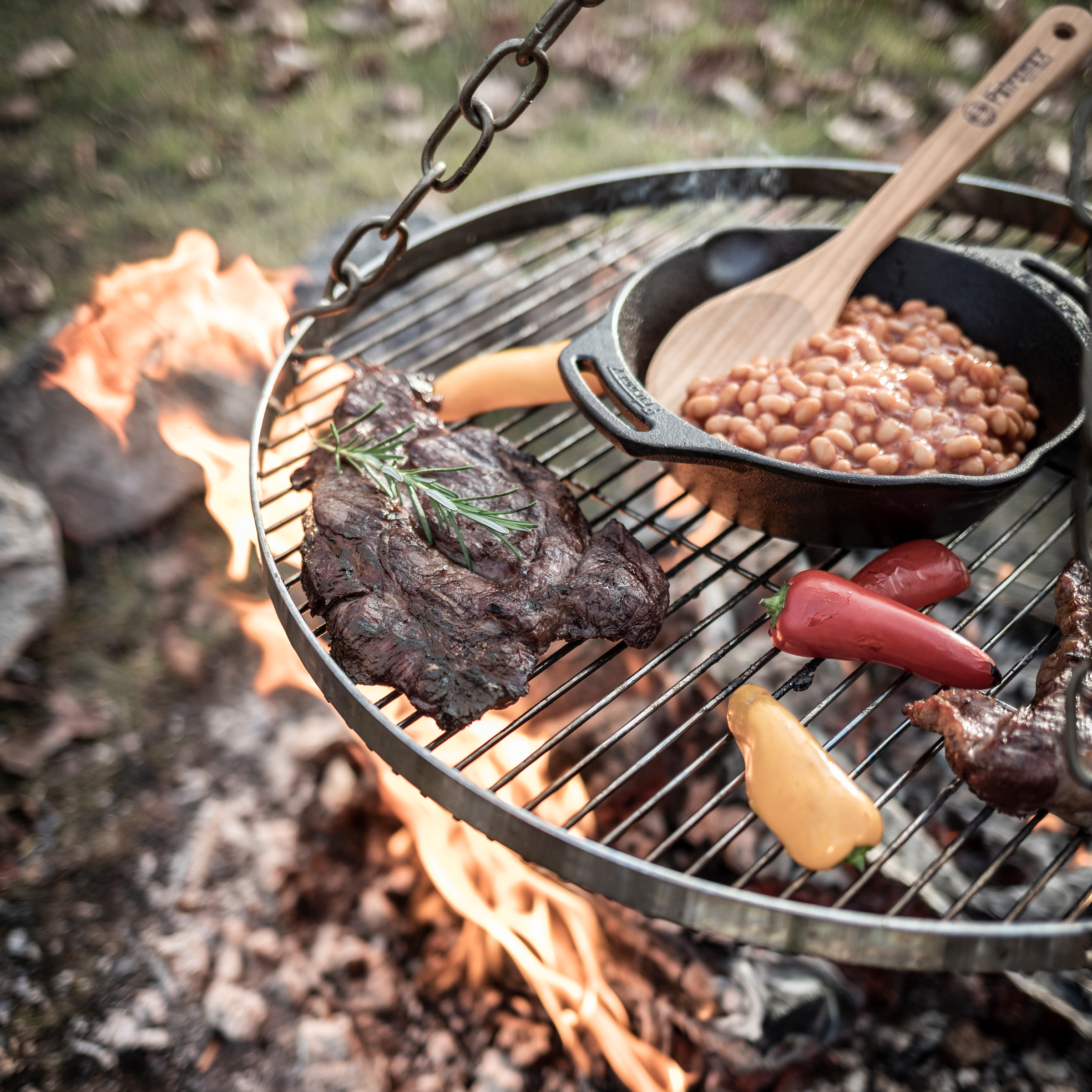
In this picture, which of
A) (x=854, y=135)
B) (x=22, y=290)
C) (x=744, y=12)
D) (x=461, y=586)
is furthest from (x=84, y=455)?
(x=744, y=12)

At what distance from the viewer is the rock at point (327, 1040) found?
2066mm

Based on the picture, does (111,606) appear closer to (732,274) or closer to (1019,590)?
(732,274)

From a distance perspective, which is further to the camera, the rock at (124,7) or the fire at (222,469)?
the rock at (124,7)

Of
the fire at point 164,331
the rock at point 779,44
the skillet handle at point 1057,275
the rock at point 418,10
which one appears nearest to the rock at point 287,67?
the rock at point 418,10

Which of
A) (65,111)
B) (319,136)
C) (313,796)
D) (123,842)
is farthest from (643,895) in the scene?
(65,111)

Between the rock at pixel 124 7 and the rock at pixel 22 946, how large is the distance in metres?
4.70

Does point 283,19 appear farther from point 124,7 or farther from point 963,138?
point 963,138

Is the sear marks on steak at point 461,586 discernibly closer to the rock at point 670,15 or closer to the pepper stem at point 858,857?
the pepper stem at point 858,857

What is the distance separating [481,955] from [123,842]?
1.04 meters

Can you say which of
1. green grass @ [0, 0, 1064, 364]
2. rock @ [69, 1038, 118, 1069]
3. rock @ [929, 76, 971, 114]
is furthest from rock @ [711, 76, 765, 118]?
rock @ [69, 1038, 118, 1069]

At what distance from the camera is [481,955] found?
224 centimetres

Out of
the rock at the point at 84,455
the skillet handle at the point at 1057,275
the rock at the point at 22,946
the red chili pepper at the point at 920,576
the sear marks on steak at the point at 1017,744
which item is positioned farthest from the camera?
the rock at the point at 84,455

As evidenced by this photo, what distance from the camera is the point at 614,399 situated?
1.73 metres

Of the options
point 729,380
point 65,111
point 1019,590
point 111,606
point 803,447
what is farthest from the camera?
point 65,111
